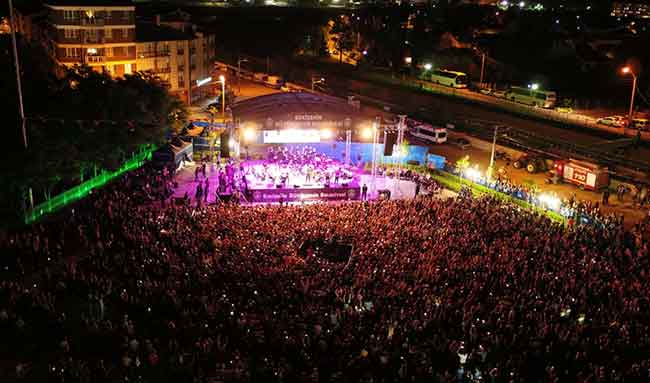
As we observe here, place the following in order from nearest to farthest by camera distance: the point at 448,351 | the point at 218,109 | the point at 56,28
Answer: the point at 448,351 < the point at 56,28 < the point at 218,109

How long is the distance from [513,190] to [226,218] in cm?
1344

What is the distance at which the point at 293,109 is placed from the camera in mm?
31844

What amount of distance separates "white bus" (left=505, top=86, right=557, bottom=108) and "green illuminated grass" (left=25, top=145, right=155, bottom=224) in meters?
32.6

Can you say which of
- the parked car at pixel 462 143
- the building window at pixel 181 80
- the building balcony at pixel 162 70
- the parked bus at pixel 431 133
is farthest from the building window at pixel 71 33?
the parked car at pixel 462 143

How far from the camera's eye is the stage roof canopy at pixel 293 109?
31578mm

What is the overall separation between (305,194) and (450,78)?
36423 mm

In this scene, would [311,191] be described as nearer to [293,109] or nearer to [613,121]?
[293,109]

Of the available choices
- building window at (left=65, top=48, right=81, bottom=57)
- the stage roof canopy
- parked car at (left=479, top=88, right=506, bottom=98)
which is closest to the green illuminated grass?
the stage roof canopy

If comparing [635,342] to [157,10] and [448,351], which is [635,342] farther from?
[157,10]

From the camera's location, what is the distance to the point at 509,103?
162ft

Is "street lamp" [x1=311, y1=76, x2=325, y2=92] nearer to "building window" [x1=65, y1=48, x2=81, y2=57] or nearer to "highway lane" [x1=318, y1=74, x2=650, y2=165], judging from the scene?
"highway lane" [x1=318, y1=74, x2=650, y2=165]

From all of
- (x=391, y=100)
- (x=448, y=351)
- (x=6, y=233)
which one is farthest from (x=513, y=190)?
(x=391, y=100)

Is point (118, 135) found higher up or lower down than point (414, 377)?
higher up

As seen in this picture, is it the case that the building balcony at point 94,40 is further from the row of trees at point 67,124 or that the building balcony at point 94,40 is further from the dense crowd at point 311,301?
the dense crowd at point 311,301
